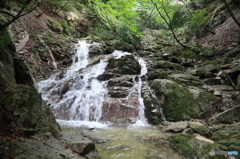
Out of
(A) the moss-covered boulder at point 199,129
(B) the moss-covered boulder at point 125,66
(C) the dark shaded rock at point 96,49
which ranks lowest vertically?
(A) the moss-covered boulder at point 199,129

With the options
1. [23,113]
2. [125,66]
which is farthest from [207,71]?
[23,113]

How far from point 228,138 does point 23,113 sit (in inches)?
206

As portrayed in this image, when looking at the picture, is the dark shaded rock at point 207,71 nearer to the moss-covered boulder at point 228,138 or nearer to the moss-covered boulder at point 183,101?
the moss-covered boulder at point 183,101

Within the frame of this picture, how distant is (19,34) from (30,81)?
8966 mm

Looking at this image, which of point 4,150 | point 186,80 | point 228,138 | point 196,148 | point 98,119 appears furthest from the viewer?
point 186,80

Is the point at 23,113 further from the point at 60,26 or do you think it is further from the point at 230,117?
the point at 60,26

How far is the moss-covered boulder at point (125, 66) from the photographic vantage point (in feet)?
36.0

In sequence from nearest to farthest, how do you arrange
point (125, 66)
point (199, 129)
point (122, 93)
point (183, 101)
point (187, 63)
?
point (199, 129) < point (183, 101) < point (122, 93) < point (125, 66) < point (187, 63)

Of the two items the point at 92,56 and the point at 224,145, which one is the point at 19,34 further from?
the point at 224,145

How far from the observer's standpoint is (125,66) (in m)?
11.0

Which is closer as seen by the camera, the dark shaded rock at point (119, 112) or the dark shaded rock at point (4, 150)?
the dark shaded rock at point (4, 150)

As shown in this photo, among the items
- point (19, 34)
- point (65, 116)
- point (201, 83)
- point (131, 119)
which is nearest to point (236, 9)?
point (201, 83)

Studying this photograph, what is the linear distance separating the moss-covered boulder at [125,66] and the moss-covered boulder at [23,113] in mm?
7414

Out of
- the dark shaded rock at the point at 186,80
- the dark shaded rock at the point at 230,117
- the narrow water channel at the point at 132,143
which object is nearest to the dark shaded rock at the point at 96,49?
the dark shaded rock at the point at 186,80
